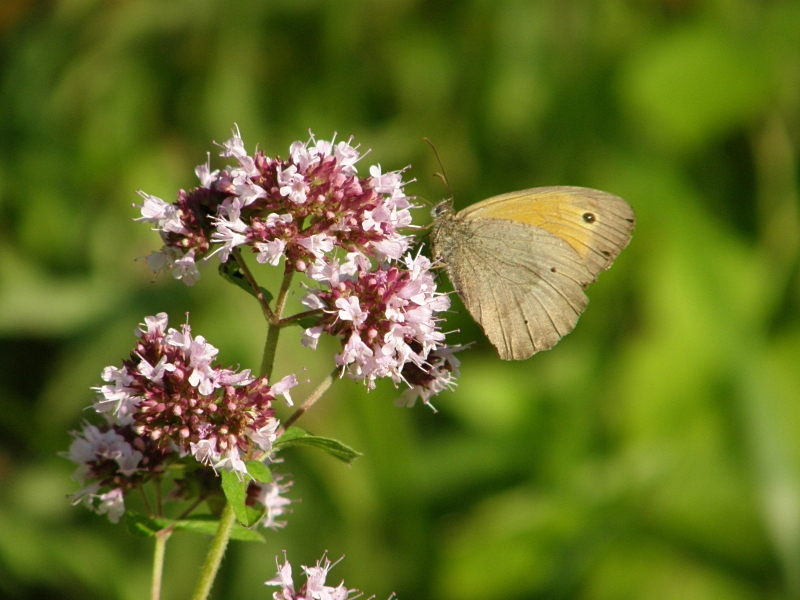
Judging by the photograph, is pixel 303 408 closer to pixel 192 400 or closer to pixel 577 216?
pixel 192 400

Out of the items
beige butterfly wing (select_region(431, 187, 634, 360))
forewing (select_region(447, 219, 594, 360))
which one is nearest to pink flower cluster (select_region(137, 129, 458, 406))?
forewing (select_region(447, 219, 594, 360))

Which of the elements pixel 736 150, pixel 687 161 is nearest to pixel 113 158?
pixel 687 161

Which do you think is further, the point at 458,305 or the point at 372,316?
the point at 458,305

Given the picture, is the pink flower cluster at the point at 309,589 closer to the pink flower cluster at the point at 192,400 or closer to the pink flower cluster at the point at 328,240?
the pink flower cluster at the point at 192,400

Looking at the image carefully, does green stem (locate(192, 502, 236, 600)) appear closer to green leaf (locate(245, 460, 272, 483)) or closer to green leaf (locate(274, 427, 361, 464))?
green leaf (locate(245, 460, 272, 483))

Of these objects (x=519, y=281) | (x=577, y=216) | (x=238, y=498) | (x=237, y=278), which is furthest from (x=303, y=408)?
(x=577, y=216)

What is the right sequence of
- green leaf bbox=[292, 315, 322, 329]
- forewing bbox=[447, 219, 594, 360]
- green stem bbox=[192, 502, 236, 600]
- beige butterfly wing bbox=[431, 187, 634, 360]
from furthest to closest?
beige butterfly wing bbox=[431, 187, 634, 360] < forewing bbox=[447, 219, 594, 360] < green leaf bbox=[292, 315, 322, 329] < green stem bbox=[192, 502, 236, 600]
